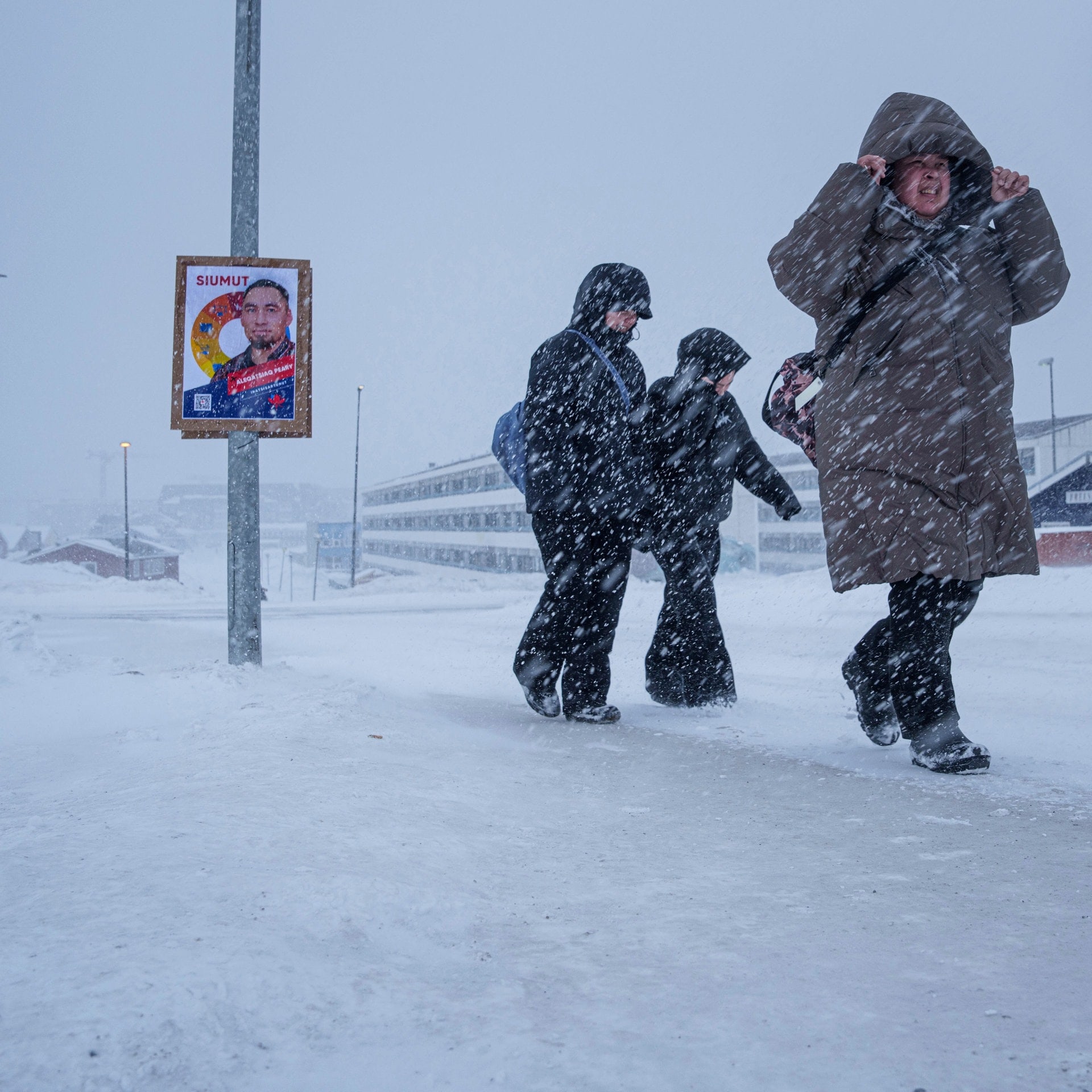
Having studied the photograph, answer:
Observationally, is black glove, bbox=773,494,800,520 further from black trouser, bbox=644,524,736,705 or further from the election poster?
the election poster

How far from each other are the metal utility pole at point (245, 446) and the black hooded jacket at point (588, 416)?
181 centimetres

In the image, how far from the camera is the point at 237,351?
481cm

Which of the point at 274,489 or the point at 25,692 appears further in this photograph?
the point at 274,489

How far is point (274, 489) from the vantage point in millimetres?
129250

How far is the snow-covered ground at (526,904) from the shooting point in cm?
95

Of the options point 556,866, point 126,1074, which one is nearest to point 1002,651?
point 556,866

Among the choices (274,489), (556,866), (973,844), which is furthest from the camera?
(274,489)

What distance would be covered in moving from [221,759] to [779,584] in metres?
10.2

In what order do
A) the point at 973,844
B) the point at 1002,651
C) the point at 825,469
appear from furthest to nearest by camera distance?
the point at 1002,651, the point at 825,469, the point at 973,844

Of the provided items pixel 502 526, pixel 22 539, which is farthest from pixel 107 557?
pixel 502 526

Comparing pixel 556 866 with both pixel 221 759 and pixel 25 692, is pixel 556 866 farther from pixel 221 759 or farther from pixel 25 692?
pixel 25 692

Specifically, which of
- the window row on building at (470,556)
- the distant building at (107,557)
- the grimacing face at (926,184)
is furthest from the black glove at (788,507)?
the distant building at (107,557)

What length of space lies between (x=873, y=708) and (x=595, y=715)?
106cm

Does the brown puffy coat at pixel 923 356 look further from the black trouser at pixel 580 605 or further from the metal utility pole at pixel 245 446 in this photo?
the metal utility pole at pixel 245 446
